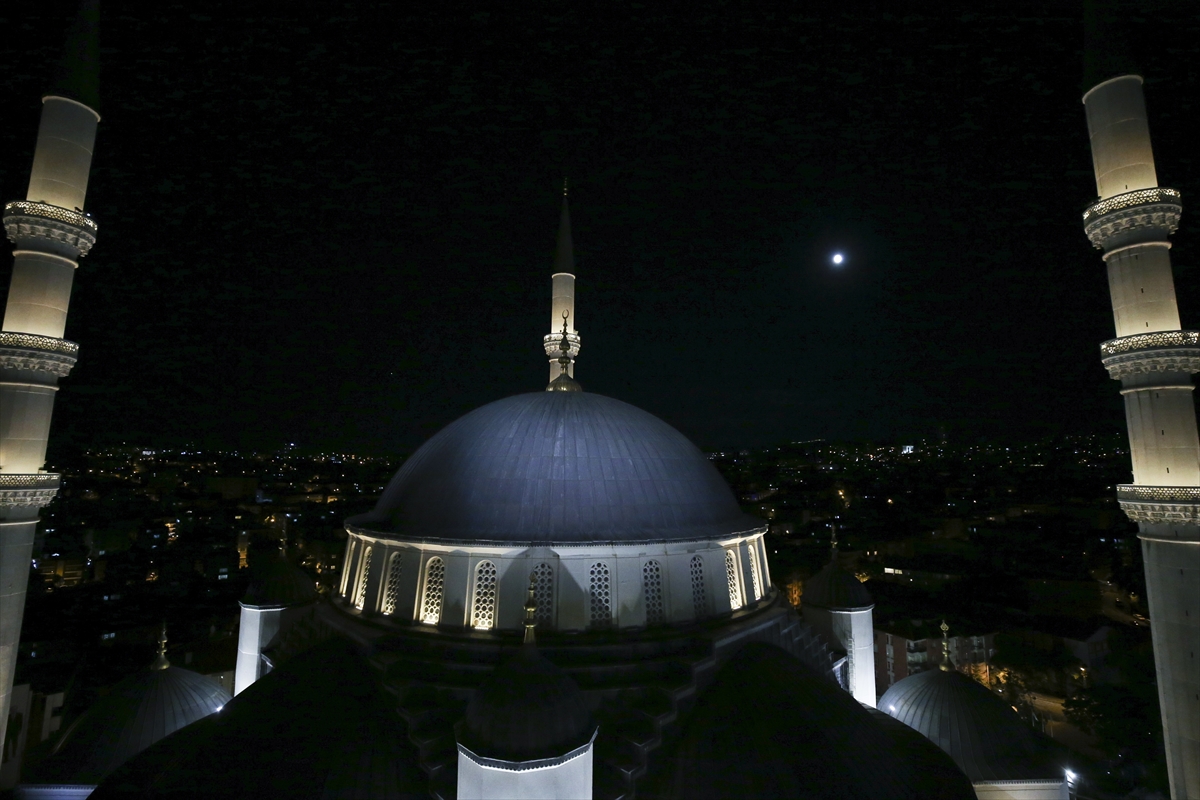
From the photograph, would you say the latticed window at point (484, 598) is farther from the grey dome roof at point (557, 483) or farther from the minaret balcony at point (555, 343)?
the minaret balcony at point (555, 343)

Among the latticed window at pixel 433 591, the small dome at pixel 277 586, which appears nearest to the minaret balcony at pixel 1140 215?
the latticed window at pixel 433 591

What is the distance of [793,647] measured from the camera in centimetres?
1645

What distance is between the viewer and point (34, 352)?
15.6m

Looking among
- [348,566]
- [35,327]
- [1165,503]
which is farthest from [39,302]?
[1165,503]

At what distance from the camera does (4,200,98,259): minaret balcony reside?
1602 centimetres

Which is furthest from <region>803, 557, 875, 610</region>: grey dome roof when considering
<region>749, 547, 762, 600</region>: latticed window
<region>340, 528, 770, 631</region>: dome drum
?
<region>340, 528, 770, 631</region>: dome drum

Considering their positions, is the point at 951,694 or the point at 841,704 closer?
the point at 841,704

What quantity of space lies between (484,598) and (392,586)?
2.83 metres

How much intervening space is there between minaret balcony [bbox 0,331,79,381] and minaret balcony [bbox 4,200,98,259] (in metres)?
2.57

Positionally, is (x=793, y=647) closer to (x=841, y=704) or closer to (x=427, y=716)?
(x=841, y=704)

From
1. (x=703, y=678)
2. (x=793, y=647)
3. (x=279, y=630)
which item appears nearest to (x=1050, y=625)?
(x=793, y=647)

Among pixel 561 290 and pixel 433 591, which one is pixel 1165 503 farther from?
pixel 561 290

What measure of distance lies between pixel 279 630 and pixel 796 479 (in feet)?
318

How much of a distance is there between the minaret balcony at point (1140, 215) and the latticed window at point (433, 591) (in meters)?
19.4
